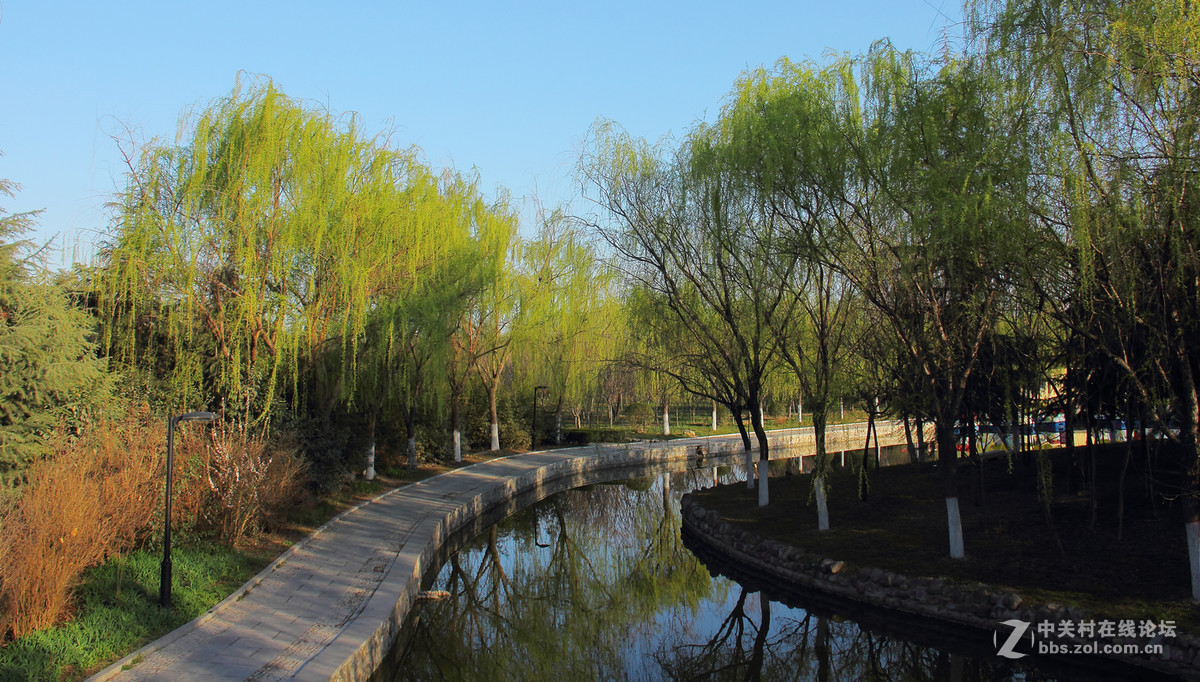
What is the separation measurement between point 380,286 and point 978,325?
11.2 m

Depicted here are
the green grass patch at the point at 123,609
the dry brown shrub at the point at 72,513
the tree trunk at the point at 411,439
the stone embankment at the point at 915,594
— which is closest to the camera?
the green grass patch at the point at 123,609

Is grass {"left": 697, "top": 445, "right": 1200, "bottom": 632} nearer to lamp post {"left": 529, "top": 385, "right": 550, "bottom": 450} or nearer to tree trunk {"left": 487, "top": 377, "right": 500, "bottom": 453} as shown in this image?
tree trunk {"left": 487, "top": 377, "right": 500, "bottom": 453}

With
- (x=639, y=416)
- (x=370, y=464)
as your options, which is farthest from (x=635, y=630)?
(x=639, y=416)

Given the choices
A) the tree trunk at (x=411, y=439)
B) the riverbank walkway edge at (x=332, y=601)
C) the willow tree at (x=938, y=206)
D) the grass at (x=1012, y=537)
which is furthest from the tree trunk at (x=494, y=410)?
the willow tree at (x=938, y=206)

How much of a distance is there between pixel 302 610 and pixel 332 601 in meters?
0.44

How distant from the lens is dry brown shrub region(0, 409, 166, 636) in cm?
708

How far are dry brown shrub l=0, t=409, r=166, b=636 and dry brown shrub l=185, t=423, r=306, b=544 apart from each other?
0.81 m

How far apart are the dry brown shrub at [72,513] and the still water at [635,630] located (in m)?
3.32

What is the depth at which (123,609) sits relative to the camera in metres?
8.05

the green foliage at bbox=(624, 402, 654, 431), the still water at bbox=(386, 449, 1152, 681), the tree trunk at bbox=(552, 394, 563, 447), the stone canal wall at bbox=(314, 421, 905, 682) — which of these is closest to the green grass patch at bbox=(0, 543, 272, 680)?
the stone canal wall at bbox=(314, 421, 905, 682)

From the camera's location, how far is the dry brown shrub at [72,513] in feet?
23.2

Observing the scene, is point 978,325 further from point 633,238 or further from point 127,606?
point 127,606

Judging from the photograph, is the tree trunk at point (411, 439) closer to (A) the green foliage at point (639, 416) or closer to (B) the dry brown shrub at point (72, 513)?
(B) the dry brown shrub at point (72, 513)

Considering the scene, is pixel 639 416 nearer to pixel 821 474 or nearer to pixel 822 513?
pixel 822 513
